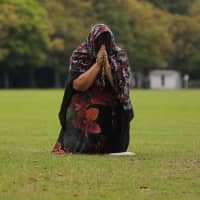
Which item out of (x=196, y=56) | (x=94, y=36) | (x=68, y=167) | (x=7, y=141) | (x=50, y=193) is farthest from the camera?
(x=196, y=56)

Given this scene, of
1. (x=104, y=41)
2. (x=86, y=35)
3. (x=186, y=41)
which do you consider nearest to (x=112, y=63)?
(x=104, y=41)

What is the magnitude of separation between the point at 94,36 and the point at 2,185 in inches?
143

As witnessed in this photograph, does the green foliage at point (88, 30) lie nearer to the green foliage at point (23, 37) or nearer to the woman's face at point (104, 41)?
the green foliage at point (23, 37)

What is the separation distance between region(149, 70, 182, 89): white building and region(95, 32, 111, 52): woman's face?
295 ft

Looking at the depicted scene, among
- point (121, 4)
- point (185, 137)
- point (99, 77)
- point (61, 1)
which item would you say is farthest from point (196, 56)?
point (99, 77)

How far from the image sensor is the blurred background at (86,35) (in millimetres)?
85438

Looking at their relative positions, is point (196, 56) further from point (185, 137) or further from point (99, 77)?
point (99, 77)

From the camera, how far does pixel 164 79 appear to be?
3986 inches

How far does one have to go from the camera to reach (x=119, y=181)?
826cm

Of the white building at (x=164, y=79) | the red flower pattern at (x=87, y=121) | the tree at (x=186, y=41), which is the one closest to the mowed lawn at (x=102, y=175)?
the red flower pattern at (x=87, y=121)

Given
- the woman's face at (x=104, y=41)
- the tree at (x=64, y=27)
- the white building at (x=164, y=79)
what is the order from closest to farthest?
the woman's face at (x=104, y=41), the tree at (x=64, y=27), the white building at (x=164, y=79)

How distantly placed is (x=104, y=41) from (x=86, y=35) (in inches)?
3177

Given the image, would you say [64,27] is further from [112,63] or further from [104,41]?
[104,41]

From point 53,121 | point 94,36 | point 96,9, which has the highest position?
point 96,9
